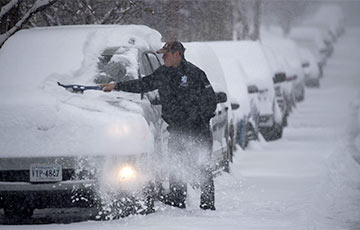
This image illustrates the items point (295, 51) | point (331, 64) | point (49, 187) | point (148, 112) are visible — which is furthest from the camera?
point (331, 64)

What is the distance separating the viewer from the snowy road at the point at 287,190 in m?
9.05

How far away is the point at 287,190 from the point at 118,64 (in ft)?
9.71

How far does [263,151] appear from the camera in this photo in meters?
17.7

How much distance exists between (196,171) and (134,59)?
1.33 m

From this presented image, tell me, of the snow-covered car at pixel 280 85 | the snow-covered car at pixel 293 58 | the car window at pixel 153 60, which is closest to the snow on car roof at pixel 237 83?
the snow-covered car at pixel 280 85

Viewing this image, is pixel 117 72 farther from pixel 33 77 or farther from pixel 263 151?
pixel 263 151

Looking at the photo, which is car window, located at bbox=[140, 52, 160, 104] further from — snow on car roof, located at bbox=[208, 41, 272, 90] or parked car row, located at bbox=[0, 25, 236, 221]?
snow on car roof, located at bbox=[208, 41, 272, 90]

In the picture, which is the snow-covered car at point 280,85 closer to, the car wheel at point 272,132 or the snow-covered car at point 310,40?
the car wheel at point 272,132

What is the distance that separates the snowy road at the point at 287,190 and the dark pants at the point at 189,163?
0.56 feet

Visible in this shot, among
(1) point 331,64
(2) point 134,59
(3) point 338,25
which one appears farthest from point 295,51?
(3) point 338,25

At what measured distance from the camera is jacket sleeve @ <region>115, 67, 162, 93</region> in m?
9.74

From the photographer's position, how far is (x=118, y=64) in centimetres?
1025

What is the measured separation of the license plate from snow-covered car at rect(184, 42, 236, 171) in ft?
11.2

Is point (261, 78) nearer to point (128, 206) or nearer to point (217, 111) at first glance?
point (217, 111)
